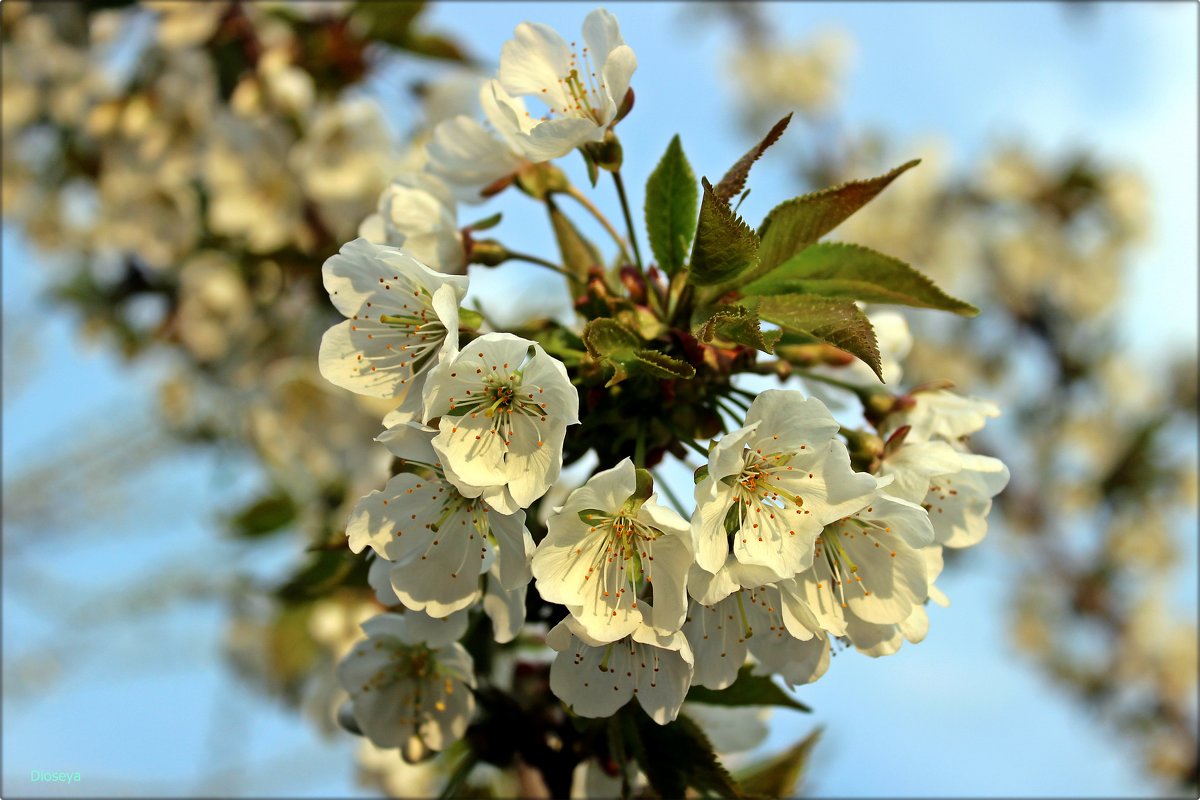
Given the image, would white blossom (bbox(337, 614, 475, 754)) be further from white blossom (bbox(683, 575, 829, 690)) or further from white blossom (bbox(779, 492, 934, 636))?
white blossom (bbox(779, 492, 934, 636))

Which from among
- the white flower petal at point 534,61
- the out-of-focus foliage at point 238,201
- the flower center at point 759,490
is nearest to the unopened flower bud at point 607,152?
the white flower petal at point 534,61

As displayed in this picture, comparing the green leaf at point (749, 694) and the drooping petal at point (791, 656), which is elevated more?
the drooping petal at point (791, 656)

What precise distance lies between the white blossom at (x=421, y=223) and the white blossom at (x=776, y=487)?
1.79 feet

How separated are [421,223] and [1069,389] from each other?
257 inches

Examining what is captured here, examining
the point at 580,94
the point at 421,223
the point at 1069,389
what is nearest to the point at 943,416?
the point at 580,94

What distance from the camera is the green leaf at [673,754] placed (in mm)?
1168

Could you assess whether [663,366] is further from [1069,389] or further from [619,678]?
[1069,389]

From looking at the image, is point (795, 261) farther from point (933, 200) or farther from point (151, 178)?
point (933, 200)

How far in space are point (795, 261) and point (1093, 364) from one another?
6289 mm

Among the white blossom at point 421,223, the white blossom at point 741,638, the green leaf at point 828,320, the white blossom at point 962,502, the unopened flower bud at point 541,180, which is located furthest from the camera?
the unopened flower bud at point 541,180

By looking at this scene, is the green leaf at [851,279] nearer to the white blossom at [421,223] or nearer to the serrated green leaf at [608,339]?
the serrated green leaf at [608,339]

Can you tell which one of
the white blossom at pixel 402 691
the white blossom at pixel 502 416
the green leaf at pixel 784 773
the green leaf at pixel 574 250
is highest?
the green leaf at pixel 574 250

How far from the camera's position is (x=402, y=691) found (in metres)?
1.32

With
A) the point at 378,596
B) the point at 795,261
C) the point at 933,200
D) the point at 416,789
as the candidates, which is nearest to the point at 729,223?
the point at 795,261
